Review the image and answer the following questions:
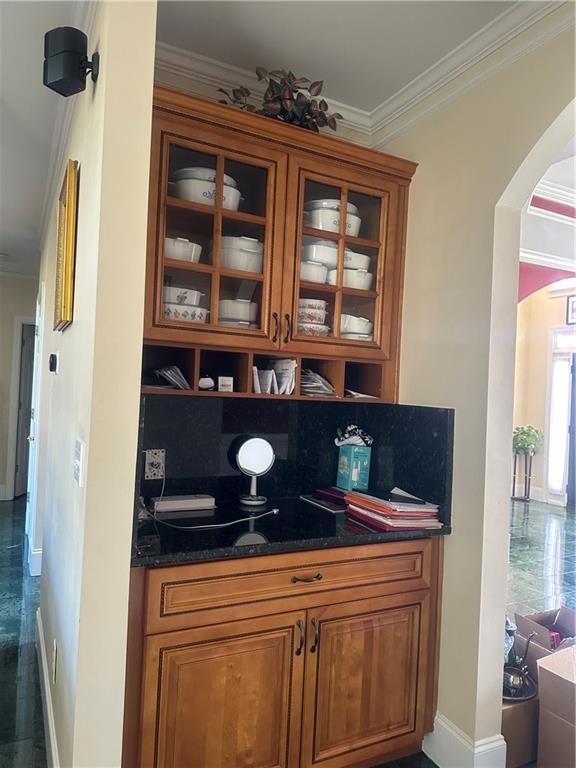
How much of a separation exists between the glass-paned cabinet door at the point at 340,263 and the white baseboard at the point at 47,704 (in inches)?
62.9

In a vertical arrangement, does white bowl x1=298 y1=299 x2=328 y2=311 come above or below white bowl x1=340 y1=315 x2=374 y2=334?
above

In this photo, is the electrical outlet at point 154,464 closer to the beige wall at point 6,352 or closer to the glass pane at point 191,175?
the glass pane at point 191,175

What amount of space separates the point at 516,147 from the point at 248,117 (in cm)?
93

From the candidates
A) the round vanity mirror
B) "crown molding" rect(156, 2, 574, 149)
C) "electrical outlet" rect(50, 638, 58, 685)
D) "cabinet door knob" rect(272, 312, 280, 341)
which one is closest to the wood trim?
"crown molding" rect(156, 2, 574, 149)

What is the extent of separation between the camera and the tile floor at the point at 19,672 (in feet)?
6.32

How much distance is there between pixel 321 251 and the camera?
204 centimetres

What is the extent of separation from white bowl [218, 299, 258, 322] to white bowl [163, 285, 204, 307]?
9 cm

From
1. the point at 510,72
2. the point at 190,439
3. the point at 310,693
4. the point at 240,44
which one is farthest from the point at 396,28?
the point at 310,693

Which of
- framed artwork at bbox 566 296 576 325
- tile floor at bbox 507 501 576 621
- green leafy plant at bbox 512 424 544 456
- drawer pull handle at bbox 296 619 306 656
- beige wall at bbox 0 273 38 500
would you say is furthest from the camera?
green leafy plant at bbox 512 424 544 456

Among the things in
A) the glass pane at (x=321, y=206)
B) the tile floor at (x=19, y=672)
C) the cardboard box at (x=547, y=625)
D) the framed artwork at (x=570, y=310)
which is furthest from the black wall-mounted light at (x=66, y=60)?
the framed artwork at (x=570, y=310)

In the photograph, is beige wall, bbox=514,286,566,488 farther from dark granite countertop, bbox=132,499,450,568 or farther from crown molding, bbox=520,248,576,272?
dark granite countertop, bbox=132,499,450,568

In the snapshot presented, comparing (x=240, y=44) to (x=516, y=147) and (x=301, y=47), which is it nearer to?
(x=301, y=47)

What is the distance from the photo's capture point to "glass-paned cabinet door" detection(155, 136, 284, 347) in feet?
5.80

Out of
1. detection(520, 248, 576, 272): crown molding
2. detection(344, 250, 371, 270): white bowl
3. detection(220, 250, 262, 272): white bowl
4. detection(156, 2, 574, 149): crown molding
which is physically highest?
detection(156, 2, 574, 149): crown molding
